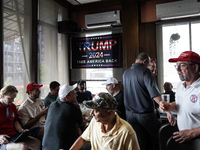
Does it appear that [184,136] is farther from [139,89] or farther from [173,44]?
[173,44]

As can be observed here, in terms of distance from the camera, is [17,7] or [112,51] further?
[112,51]

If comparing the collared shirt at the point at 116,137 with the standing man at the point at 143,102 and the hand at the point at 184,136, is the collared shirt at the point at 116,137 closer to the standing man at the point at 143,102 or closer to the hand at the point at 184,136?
the hand at the point at 184,136

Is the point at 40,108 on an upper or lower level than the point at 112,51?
lower

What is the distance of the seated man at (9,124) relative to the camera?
2.03 meters

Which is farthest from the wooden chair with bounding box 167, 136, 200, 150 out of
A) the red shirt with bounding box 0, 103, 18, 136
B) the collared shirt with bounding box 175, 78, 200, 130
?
the red shirt with bounding box 0, 103, 18, 136

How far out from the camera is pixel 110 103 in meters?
1.27

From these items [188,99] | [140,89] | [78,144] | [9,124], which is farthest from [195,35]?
[9,124]

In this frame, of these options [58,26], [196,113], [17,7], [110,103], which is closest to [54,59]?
[58,26]

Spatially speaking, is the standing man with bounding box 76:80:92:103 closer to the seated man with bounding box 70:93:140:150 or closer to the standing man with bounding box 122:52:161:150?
the standing man with bounding box 122:52:161:150

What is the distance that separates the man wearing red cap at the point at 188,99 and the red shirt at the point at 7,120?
6.22ft

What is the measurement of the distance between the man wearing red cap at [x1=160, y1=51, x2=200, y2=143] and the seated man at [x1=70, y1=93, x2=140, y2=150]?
0.36 m

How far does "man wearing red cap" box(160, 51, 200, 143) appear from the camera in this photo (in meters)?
1.24

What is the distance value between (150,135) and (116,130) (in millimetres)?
1142

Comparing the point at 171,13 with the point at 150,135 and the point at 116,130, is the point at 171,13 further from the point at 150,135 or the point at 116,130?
the point at 116,130
